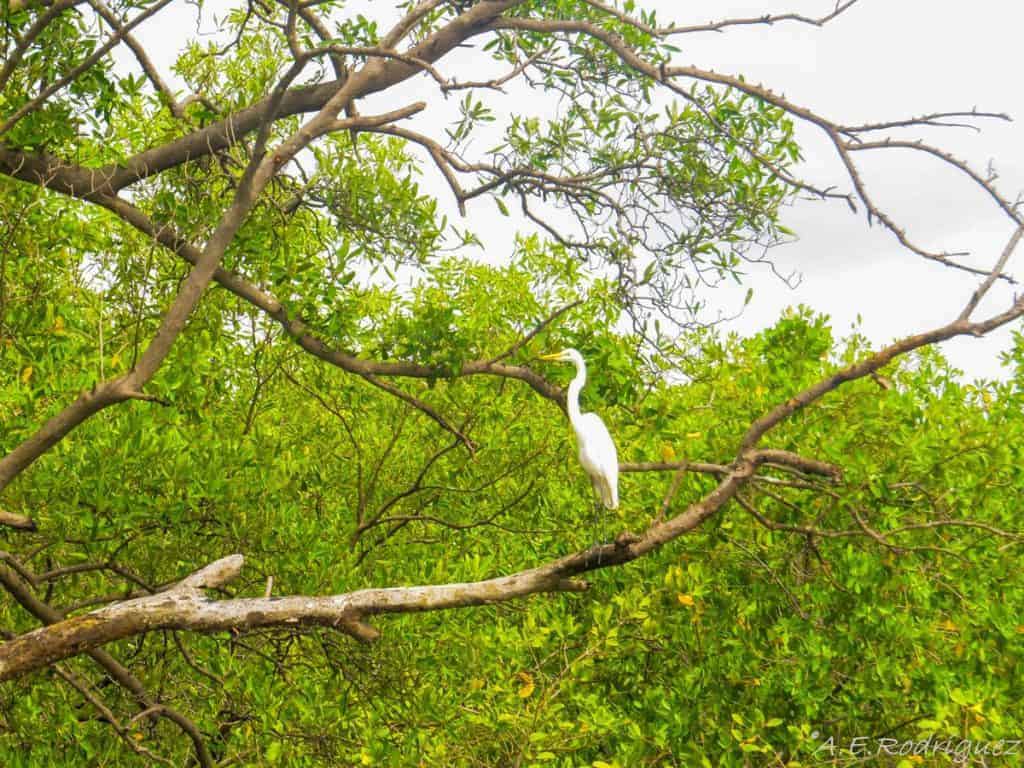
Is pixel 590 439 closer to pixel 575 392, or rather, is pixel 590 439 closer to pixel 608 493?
pixel 575 392

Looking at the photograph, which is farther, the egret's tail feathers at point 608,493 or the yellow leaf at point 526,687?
the egret's tail feathers at point 608,493

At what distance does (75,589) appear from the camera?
953cm

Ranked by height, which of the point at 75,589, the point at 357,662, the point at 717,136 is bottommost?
the point at 357,662

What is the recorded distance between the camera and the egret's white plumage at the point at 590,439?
305 inches

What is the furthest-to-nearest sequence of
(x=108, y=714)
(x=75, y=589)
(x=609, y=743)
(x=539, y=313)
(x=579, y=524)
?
1. (x=539, y=313)
2. (x=579, y=524)
3. (x=609, y=743)
4. (x=75, y=589)
5. (x=108, y=714)

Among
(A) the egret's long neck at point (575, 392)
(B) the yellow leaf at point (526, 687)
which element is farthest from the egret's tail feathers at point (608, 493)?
(B) the yellow leaf at point (526, 687)

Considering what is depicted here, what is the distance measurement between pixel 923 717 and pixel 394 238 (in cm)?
574

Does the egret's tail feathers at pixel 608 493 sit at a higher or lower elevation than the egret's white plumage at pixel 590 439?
lower

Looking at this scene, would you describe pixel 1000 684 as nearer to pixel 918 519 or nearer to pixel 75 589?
pixel 918 519

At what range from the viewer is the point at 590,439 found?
8.05 m

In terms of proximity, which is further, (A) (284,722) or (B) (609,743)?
(B) (609,743)

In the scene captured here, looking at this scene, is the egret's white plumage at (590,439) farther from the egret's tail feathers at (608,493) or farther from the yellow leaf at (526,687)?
the yellow leaf at (526,687)

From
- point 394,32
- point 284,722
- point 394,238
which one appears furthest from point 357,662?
point 394,32

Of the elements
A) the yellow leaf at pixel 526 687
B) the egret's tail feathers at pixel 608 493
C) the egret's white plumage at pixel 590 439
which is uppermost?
the egret's white plumage at pixel 590 439
